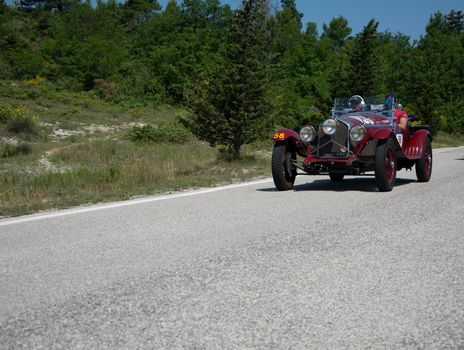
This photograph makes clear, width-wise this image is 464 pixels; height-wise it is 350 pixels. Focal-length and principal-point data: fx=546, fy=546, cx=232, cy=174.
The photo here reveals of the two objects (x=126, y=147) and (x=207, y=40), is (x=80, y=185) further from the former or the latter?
(x=207, y=40)

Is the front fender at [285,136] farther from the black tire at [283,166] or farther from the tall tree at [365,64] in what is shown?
the tall tree at [365,64]

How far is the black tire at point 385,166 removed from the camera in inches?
368

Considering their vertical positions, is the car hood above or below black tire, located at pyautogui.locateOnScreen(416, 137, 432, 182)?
above

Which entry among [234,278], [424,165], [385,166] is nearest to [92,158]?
[424,165]

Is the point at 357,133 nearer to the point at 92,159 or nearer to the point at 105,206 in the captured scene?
the point at 105,206

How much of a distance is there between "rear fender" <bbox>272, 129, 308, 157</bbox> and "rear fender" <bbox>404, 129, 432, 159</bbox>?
230 cm

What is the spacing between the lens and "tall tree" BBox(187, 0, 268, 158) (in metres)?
17.4

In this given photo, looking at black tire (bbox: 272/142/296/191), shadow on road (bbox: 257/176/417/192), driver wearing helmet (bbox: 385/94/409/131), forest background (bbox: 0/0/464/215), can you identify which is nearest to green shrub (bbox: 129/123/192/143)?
forest background (bbox: 0/0/464/215)

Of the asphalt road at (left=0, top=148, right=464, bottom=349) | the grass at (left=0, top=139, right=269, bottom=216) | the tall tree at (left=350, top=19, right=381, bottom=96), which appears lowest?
the grass at (left=0, top=139, right=269, bottom=216)

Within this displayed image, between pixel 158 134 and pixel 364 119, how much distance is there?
24391 millimetres

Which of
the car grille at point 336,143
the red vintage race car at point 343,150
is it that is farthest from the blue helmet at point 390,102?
the car grille at point 336,143

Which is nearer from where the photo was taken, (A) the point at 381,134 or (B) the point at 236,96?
(A) the point at 381,134

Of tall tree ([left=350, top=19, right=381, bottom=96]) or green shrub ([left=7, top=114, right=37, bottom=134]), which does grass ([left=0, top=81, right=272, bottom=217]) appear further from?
tall tree ([left=350, top=19, right=381, bottom=96])

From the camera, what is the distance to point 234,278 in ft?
13.6
